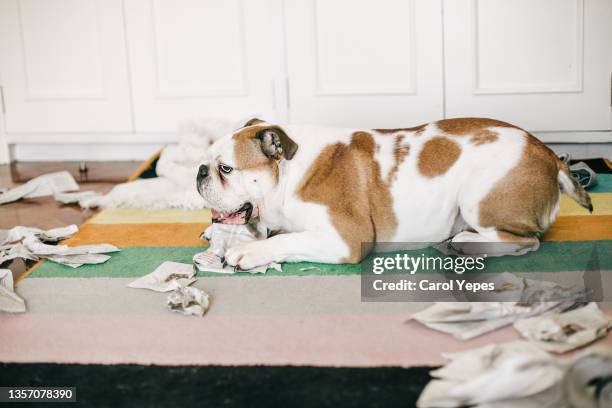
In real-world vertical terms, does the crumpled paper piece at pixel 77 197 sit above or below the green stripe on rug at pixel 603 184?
above

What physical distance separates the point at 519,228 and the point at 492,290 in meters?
0.30

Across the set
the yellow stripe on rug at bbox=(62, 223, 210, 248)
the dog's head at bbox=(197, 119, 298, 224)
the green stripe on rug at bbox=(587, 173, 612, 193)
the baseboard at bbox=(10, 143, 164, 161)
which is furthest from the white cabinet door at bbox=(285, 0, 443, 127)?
the dog's head at bbox=(197, 119, 298, 224)

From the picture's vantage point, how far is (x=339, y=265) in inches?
87.1

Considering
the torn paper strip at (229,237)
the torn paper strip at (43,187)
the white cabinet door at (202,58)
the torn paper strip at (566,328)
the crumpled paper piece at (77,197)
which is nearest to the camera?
the torn paper strip at (566,328)

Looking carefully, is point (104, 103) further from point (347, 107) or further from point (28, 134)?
point (347, 107)

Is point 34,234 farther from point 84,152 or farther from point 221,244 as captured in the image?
point 84,152

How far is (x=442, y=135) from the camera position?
88.3 inches

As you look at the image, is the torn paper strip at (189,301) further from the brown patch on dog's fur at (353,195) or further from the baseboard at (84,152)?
the baseboard at (84,152)

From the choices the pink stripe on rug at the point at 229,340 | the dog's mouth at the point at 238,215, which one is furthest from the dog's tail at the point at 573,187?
the dog's mouth at the point at 238,215

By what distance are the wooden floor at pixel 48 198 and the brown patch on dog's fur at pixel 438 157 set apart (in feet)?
4.09

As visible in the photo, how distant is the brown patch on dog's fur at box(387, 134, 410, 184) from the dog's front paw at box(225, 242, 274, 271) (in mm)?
409

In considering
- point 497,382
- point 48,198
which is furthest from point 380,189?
point 48,198

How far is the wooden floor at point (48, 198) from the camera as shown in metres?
2.88

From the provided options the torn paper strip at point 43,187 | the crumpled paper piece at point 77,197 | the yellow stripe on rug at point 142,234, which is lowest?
the yellow stripe on rug at point 142,234
